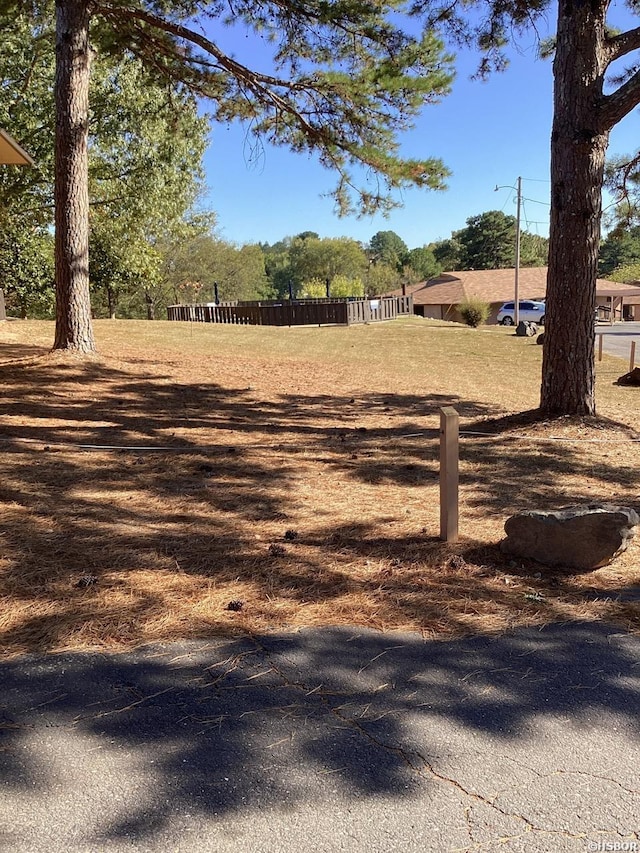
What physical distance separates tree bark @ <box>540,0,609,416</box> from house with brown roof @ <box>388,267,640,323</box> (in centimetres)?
5047

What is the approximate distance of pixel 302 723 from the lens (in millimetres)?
2207

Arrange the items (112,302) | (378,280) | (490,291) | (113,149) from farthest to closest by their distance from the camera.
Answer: (378,280) → (490,291) → (112,302) → (113,149)

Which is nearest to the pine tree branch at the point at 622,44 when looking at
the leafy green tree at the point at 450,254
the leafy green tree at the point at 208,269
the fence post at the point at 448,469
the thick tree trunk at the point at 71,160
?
the fence post at the point at 448,469

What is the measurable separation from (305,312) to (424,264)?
7328 cm

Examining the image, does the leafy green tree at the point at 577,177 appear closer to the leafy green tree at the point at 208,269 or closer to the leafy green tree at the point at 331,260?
the leafy green tree at the point at 208,269

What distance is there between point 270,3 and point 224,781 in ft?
37.0

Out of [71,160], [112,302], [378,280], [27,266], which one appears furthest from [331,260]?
[71,160]

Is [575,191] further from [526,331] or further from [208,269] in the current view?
[208,269]

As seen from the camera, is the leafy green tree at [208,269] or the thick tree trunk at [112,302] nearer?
the thick tree trunk at [112,302]

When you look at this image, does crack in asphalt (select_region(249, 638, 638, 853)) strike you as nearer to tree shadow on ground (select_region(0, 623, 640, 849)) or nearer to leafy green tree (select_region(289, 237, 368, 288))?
tree shadow on ground (select_region(0, 623, 640, 849))

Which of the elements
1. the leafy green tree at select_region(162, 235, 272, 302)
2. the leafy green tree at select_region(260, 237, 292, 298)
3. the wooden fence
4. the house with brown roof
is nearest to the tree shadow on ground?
the wooden fence

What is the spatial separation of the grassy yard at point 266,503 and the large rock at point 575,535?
106mm

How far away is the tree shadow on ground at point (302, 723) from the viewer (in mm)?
1869

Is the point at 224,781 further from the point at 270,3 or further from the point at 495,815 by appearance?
the point at 270,3
